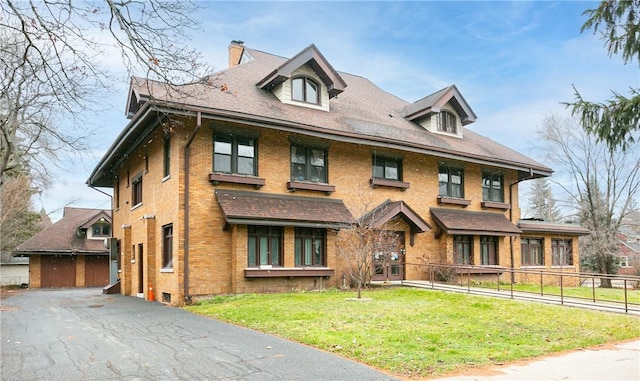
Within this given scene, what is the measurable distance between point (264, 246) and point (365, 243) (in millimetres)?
3508

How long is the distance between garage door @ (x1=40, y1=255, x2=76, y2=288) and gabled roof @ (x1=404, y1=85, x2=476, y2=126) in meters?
25.8

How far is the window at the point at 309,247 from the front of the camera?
713 inches

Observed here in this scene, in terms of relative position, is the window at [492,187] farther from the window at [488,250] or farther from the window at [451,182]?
the window at [488,250]

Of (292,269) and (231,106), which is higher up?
(231,106)

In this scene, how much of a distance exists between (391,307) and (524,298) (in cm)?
508

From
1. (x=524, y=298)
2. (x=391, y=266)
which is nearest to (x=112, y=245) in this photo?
(x=391, y=266)

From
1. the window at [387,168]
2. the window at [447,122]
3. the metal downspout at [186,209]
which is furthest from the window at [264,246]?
the window at [447,122]

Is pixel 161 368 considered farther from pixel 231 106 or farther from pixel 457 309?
pixel 231 106

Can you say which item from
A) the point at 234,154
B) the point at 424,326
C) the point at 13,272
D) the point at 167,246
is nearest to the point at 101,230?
the point at 13,272

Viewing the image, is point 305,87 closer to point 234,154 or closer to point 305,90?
point 305,90

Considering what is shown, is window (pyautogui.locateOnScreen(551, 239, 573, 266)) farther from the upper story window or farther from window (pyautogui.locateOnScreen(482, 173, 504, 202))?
the upper story window

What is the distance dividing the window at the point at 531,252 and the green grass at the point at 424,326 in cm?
1211

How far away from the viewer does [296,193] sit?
18.6 m

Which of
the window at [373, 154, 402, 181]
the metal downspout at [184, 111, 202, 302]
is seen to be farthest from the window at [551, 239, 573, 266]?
the metal downspout at [184, 111, 202, 302]
